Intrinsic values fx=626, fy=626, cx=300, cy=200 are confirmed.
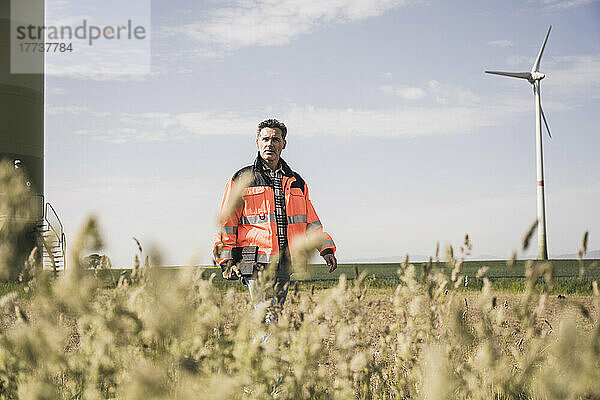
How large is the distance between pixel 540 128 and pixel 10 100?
18466mm

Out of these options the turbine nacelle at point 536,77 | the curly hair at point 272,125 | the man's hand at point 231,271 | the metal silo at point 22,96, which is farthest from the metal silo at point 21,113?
the turbine nacelle at point 536,77

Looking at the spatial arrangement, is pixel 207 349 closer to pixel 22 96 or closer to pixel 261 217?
pixel 261 217

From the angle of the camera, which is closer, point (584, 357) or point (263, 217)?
point (584, 357)

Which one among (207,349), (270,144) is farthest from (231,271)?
(207,349)

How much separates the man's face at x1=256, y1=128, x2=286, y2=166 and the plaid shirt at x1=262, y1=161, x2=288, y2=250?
3.0 inches

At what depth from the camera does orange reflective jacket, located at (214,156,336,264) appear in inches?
185

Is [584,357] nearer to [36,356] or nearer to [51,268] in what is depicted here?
[36,356]

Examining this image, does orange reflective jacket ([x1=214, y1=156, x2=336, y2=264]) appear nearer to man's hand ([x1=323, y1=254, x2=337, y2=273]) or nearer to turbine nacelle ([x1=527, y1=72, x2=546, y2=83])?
man's hand ([x1=323, y1=254, x2=337, y2=273])

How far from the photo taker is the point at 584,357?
156 cm

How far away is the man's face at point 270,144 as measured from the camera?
4945 mm

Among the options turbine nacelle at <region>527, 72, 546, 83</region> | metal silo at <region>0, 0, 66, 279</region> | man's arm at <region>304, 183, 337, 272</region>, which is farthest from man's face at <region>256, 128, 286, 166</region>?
turbine nacelle at <region>527, 72, 546, 83</region>

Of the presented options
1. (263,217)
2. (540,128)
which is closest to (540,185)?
(540,128)

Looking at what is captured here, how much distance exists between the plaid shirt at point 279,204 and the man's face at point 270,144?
8 centimetres

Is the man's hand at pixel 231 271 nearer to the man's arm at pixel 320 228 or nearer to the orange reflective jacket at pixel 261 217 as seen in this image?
the orange reflective jacket at pixel 261 217
